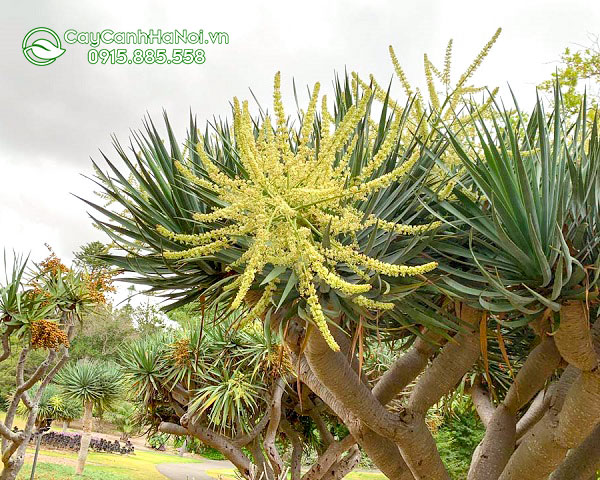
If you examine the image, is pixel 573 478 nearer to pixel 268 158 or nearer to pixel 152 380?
pixel 268 158

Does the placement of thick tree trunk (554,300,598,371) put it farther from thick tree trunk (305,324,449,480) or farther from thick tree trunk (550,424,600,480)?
thick tree trunk (550,424,600,480)

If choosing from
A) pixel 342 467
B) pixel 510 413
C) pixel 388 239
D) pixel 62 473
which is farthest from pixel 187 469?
pixel 388 239

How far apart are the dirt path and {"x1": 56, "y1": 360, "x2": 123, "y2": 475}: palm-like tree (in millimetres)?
2807

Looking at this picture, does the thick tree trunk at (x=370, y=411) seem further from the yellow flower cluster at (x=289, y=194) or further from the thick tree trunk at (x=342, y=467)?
the thick tree trunk at (x=342, y=467)

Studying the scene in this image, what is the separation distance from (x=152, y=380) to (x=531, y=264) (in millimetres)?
7676

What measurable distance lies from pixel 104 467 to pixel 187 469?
11.2ft

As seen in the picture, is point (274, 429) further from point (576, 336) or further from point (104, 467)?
point (104, 467)

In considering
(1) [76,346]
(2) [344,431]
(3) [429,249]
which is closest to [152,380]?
(2) [344,431]

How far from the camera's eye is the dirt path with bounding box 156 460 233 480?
16.1m

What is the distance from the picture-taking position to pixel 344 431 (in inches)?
446

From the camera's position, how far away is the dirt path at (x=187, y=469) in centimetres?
1613

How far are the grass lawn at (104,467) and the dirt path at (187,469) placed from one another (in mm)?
349

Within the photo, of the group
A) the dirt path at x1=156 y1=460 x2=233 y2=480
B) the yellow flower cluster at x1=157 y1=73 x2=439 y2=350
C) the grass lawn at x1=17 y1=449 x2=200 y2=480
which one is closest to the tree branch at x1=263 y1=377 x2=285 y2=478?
the dirt path at x1=156 y1=460 x2=233 y2=480

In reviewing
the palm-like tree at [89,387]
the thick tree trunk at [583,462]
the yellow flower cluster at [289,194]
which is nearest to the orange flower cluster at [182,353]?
the palm-like tree at [89,387]
